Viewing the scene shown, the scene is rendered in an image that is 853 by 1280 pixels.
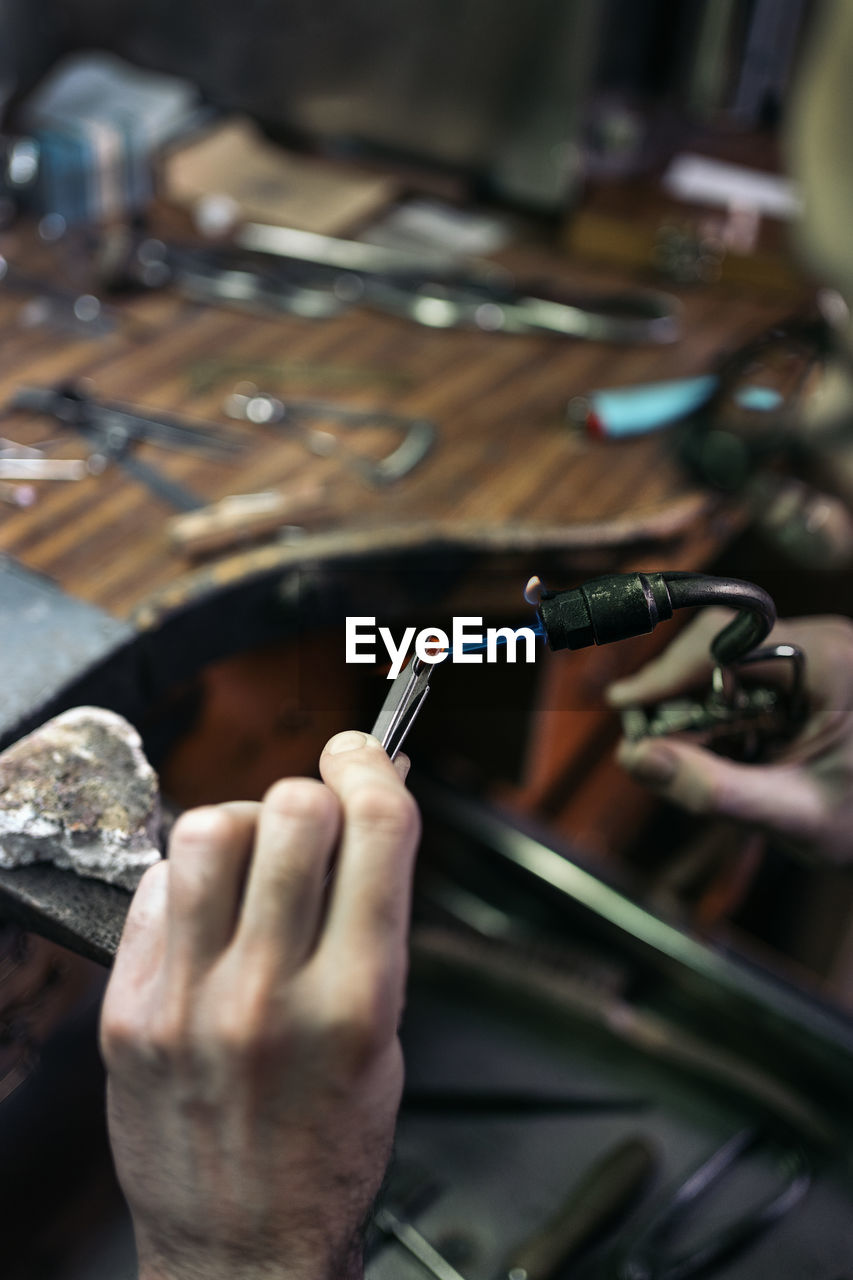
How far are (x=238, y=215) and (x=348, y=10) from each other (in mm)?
409

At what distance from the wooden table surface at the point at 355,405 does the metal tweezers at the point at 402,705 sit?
0.48 m

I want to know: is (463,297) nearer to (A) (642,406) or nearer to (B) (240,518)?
(A) (642,406)

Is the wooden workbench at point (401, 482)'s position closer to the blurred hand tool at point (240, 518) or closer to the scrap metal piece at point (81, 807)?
the blurred hand tool at point (240, 518)

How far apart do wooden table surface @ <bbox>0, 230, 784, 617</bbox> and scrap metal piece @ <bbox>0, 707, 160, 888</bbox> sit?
0.30 m

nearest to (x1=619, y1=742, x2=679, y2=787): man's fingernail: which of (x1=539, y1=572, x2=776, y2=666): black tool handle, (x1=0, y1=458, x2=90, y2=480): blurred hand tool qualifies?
(x1=539, y1=572, x2=776, y2=666): black tool handle

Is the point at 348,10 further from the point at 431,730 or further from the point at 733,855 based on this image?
the point at 733,855

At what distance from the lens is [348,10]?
176 cm

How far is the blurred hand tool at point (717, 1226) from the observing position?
0.77m

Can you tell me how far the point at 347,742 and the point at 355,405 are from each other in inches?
34.3

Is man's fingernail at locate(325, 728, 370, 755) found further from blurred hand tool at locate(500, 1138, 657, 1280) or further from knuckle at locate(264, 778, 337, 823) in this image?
blurred hand tool at locate(500, 1138, 657, 1280)

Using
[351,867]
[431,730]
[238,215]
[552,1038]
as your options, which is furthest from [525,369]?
[351,867]

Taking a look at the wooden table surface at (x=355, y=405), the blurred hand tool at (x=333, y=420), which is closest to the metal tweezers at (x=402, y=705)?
the wooden table surface at (x=355, y=405)

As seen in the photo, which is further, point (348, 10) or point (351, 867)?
point (348, 10)

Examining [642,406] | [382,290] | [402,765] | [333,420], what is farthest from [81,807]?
[382,290]
